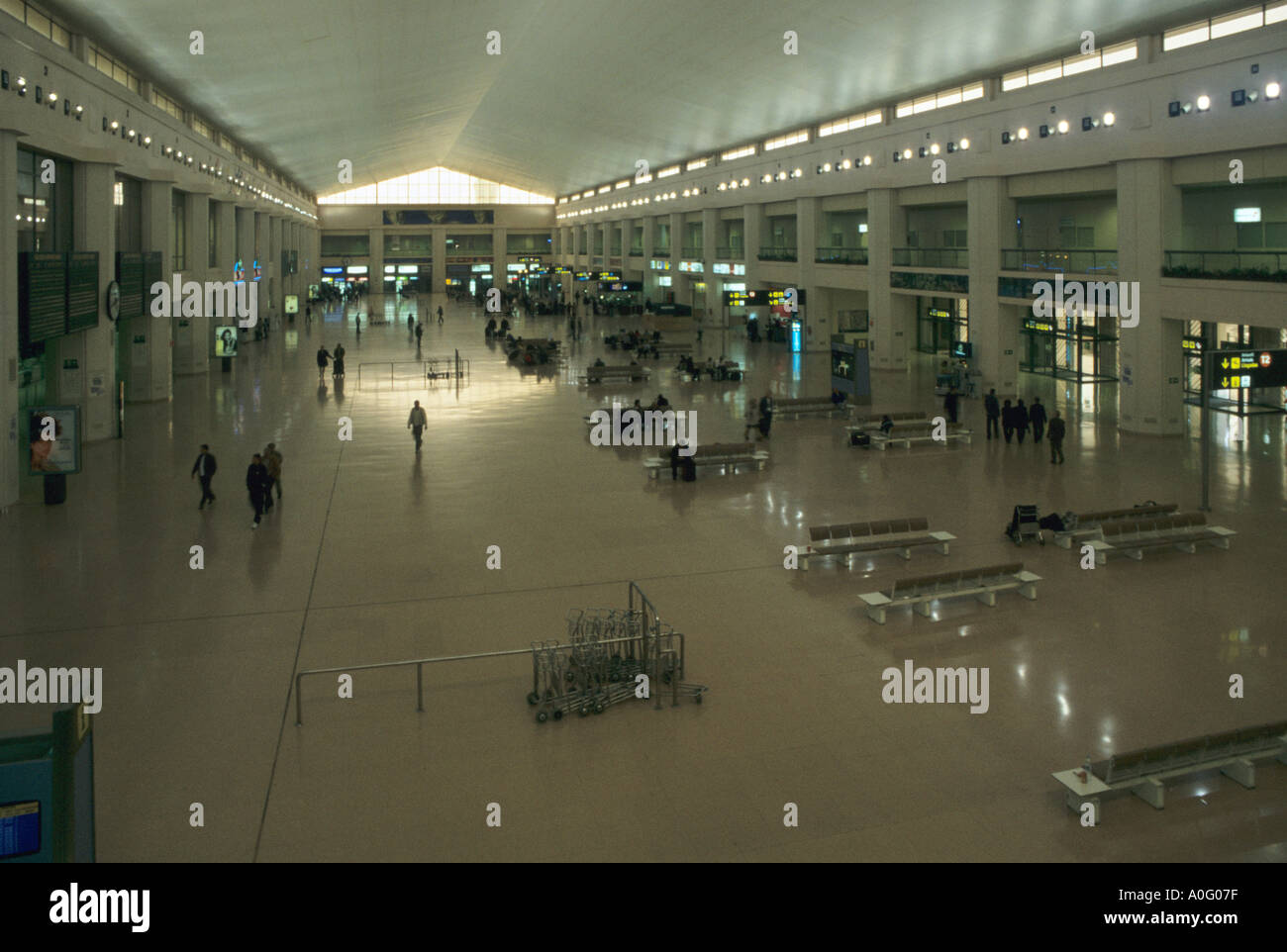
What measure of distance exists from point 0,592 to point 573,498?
7.16m

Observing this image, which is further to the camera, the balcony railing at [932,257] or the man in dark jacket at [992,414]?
the balcony railing at [932,257]

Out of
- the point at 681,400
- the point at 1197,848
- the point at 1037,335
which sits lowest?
the point at 1197,848

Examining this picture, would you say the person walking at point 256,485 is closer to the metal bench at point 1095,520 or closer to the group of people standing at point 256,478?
the group of people standing at point 256,478

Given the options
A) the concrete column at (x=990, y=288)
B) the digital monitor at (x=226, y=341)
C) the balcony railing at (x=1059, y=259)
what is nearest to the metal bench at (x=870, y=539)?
the balcony railing at (x=1059, y=259)

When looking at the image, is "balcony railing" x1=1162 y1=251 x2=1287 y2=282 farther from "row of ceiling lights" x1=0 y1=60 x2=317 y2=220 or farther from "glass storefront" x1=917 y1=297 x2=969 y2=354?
"row of ceiling lights" x1=0 y1=60 x2=317 y2=220

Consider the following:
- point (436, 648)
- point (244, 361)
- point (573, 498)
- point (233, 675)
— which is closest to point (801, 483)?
point (573, 498)

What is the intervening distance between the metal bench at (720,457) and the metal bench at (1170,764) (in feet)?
33.9

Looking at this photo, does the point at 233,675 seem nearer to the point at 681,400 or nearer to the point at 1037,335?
the point at 681,400

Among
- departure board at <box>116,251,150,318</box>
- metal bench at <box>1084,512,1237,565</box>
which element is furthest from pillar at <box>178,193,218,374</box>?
metal bench at <box>1084,512,1237,565</box>

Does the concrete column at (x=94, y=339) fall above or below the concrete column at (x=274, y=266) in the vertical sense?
below

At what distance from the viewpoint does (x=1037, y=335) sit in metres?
30.3

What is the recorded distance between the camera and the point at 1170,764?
252 inches

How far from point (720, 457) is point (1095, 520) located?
6105 mm

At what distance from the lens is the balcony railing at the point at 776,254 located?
3801 cm
